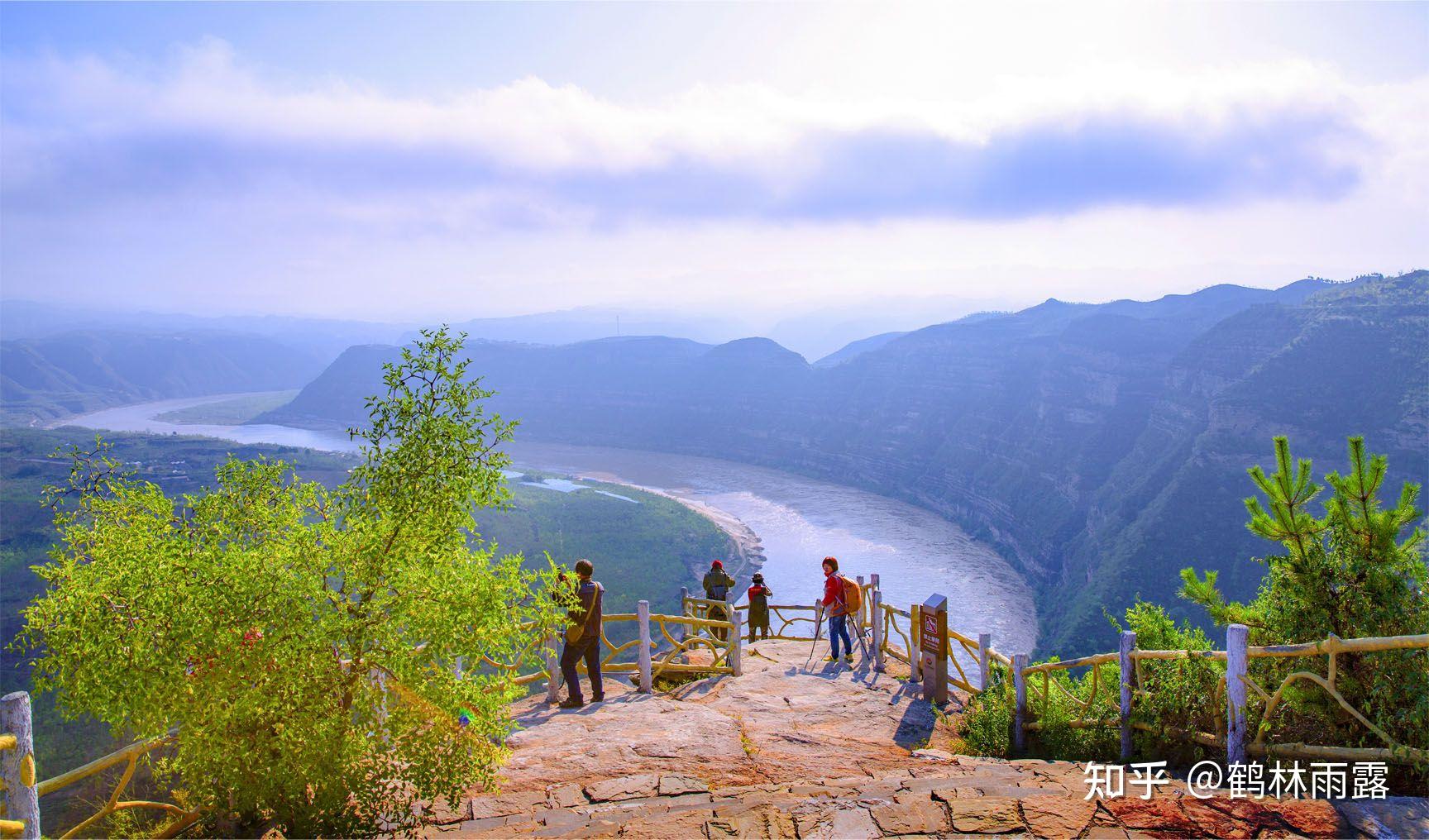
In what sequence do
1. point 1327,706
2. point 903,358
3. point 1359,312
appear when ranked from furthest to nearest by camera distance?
point 903,358
point 1359,312
point 1327,706

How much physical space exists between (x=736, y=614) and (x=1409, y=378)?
86.6m

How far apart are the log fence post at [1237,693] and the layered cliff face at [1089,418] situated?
199 feet

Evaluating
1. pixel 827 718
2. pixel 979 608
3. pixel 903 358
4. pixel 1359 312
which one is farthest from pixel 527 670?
pixel 903 358

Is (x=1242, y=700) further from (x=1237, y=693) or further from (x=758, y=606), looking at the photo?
(x=758, y=606)

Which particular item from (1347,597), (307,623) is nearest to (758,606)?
(1347,597)

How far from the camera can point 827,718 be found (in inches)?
472

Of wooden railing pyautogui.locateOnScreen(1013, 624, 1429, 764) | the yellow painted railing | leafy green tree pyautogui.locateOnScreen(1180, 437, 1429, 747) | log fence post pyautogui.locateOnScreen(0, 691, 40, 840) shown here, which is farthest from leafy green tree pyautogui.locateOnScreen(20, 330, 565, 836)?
leafy green tree pyautogui.locateOnScreen(1180, 437, 1429, 747)

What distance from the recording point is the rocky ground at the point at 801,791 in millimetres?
6852

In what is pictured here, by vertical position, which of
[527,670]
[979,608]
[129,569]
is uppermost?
[129,569]

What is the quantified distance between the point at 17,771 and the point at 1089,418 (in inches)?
4988

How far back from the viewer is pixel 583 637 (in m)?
12.0

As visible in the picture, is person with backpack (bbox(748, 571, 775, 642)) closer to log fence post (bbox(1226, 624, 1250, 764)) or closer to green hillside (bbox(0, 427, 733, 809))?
log fence post (bbox(1226, 624, 1250, 764))

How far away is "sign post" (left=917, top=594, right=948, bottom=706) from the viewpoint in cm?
1265

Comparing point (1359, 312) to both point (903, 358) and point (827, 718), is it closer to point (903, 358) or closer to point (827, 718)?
point (903, 358)
